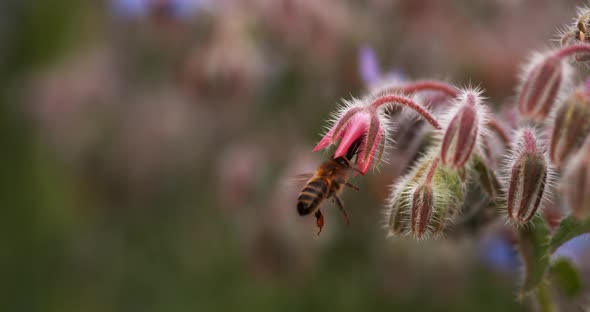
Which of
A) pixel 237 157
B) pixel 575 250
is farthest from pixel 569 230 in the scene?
pixel 237 157

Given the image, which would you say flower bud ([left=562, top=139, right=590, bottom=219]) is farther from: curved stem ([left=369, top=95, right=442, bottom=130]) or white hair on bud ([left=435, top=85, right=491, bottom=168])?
curved stem ([left=369, top=95, right=442, bottom=130])

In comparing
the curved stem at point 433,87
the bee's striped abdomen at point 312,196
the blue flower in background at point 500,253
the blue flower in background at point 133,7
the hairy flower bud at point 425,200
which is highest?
the blue flower in background at point 133,7

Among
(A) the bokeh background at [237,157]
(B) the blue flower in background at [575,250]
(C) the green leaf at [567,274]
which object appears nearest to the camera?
(C) the green leaf at [567,274]

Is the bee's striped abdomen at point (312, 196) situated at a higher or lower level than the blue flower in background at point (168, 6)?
lower

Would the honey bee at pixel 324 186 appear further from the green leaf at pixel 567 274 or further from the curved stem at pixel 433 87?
the green leaf at pixel 567 274

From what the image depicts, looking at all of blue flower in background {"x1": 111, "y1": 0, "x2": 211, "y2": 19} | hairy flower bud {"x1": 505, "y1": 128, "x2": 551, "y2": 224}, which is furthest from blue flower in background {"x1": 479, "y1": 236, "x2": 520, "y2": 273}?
blue flower in background {"x1": 111, "y1": 0, "x2": 211, "y2": 19}

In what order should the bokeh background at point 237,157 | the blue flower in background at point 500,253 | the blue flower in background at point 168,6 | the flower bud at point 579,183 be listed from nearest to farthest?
the flower bud at point 579,183 → the blue flower in background at point 500,253 → the bokeh background at point 237,157 → the blue flower in background at point 168,6

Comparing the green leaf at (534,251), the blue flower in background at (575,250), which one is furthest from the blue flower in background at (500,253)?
the green leaf at (534,251)

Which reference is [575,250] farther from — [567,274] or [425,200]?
[425,200]

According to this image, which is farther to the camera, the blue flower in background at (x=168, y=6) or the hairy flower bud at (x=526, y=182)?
the blue flower in background at (x=168, y=6)
